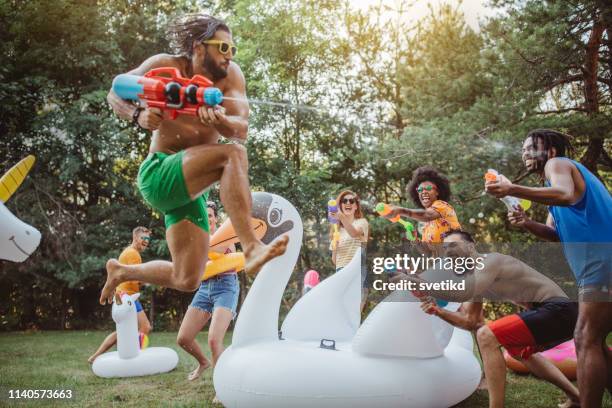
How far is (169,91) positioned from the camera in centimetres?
221

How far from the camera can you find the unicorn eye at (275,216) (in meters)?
3.99

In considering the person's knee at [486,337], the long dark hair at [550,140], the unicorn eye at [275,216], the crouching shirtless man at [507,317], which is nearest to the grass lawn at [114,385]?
the crouching shirtless man at [507,317]

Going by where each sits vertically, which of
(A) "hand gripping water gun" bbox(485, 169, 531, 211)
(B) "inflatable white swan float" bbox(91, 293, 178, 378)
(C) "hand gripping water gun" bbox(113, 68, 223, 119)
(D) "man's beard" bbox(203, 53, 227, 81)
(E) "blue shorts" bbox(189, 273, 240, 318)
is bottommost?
(B) "inflatable white swan float" bbox(91, 293, 178, 378)

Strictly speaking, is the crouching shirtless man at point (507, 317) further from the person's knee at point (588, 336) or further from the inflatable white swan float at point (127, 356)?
the inflatable white swan float at point (127, 356)

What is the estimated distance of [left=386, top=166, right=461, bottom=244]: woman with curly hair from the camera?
192 inches

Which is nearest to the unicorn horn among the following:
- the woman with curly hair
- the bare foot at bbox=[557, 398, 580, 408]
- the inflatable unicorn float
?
the inflatable unicorn float

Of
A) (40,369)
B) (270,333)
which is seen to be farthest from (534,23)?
(40,369)

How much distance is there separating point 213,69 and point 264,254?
3.17ft

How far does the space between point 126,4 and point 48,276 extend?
6.89 m

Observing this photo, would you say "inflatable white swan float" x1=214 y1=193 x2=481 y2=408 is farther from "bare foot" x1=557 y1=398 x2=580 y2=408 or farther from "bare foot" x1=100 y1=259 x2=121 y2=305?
"bare foot" x1=100 y1=259 x2=121 y2=305

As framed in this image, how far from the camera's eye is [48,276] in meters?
12.2

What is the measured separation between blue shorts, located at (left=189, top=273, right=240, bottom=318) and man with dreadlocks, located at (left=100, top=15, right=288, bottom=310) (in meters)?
2.10

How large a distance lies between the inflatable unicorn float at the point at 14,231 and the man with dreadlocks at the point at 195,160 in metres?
1.24

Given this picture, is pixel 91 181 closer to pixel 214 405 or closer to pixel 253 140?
pixel 253 140
